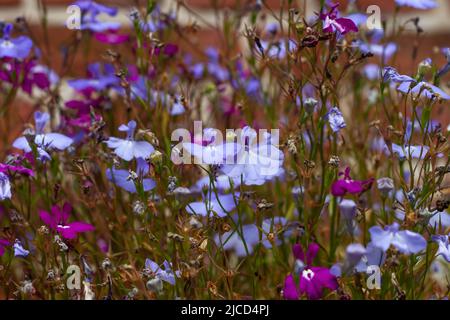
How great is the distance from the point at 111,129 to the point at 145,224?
0.77 feet

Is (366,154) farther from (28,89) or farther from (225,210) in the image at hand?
(28,89)

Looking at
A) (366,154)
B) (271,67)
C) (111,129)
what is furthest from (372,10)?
(111,129)

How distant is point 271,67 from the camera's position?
671 millimetres

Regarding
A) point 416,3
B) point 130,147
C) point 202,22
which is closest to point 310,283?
point 130,147

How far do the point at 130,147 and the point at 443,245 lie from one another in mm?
259

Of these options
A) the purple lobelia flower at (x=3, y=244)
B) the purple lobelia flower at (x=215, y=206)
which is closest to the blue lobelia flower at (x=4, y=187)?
the purple lobelia flower at (x=3, y=244)

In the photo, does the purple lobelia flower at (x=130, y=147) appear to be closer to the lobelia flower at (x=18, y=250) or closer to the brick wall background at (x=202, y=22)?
the lobelia flower at (x=18, y=250)

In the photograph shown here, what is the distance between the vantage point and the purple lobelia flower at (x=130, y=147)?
1.96 ft

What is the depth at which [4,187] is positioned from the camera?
1.87 ft

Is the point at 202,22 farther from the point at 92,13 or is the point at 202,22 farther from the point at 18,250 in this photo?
the point at 18,250

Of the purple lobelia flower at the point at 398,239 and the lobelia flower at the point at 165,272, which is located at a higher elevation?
the purple lobelia flower at the point at 398,239

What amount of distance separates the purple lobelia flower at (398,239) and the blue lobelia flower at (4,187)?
0.27 metres

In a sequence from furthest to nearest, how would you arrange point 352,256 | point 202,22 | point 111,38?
point 202,22, point 111,38, point 352,256

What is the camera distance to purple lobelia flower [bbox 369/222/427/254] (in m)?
0.49
